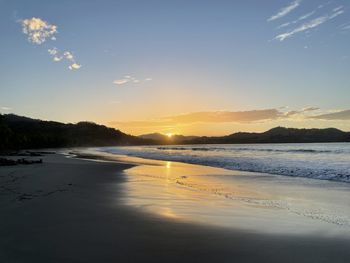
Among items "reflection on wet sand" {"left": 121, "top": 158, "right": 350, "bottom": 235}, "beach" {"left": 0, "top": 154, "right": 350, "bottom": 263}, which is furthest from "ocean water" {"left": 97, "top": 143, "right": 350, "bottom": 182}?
"beach" {"left": 0, "top": 154, "right": 350, "bottom": 263}

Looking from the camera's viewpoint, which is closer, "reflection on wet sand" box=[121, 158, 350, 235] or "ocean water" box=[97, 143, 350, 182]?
"reflection on wet sand" box=[121, 158, 350, 235]

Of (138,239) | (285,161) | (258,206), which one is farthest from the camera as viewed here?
(285,161)

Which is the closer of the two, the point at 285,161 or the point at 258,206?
the point at 258,206

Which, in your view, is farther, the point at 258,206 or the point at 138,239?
the point at 258,206

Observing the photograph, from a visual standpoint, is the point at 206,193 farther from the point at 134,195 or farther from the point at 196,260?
the point at 196,260

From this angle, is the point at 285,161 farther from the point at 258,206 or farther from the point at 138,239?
the point at 138,239

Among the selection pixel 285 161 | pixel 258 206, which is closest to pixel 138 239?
pixel 258 206

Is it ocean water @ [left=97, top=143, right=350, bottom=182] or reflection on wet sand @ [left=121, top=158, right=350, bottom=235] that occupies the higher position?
ocean water @ [left=97, top=143, right=350, bottom=182]

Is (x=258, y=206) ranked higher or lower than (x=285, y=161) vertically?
lower

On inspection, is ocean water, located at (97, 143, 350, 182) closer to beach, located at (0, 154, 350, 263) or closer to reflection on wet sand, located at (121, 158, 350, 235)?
reflection on wet sand, located at (121, 158, 350, 235)

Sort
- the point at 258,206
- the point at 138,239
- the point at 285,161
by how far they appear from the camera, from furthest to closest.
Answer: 1. the point at 285,161
2. the point at 258,206
3. the point at 138,239

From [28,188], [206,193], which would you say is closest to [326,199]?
[206,193]

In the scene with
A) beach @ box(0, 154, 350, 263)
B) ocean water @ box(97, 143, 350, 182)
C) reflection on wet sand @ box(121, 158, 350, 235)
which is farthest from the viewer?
ocean water @ box(97, 143, 350, 182)

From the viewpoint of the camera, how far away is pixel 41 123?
7372 inches
